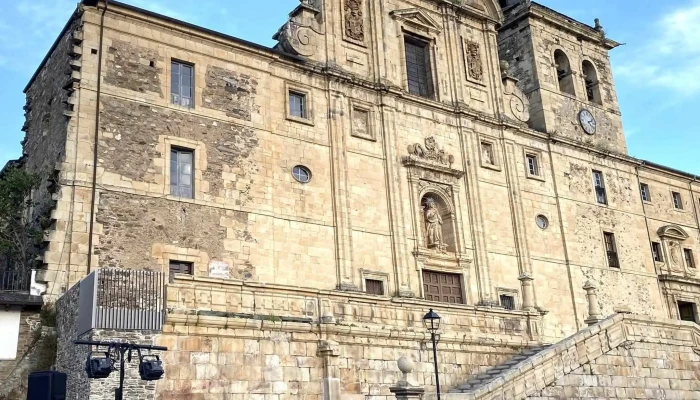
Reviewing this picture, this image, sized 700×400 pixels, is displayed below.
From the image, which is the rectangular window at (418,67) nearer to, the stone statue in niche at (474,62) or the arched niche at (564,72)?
the stone statue in niche at (474,62)

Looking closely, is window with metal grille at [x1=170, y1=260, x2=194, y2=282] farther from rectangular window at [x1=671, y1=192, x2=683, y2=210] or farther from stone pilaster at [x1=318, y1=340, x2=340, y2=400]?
rectangular window at [x1=671, y1=192, x2=683, y2=210]

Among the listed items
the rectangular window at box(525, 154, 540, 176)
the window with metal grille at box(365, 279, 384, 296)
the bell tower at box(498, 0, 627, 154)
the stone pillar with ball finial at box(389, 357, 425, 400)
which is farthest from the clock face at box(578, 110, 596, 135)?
the stone pillar with ball finial at box(389, 357, 425, 400)

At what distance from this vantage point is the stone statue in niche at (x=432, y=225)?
26.0 meters

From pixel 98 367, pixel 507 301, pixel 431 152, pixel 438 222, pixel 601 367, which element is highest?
pixel 431 152

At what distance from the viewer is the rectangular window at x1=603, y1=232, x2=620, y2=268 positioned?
3156 cm

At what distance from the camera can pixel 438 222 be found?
86.6 feet

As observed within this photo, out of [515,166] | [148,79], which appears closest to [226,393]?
[148,79]

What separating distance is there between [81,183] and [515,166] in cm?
1650

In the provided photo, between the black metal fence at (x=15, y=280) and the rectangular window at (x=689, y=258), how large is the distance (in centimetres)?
2818

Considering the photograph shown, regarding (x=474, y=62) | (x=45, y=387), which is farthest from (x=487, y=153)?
(x=45, y=387)

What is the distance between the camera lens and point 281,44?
2531 cm

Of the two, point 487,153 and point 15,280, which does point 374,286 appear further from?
point 15,280

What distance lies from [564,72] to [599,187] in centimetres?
563

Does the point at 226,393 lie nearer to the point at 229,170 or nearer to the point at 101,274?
the point at 101,274
